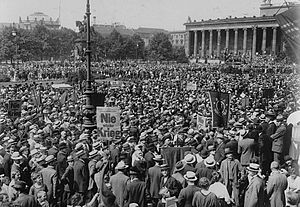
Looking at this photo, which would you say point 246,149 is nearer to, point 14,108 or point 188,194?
point 188,194

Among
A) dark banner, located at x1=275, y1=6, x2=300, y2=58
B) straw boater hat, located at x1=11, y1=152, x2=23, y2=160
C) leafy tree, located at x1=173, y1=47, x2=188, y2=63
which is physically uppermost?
dark banner, located at x1=275, y1=6, x2=300, y2=58

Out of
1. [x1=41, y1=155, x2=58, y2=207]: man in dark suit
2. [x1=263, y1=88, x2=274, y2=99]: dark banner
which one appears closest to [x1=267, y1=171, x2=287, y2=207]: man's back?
[x1=41, y1=155, x2=58, y2=207]: man in dark suit

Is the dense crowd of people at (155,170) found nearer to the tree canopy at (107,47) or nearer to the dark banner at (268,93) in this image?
the dark banner at (268,93)

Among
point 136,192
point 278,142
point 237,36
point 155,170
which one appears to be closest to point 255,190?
point 155,170

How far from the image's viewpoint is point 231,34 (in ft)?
383

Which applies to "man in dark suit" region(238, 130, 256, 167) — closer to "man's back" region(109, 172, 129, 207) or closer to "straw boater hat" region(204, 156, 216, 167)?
"straw boater hat" region(204, 156, 216, 167)

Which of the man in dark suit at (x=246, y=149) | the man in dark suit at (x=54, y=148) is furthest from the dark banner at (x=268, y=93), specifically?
the man in dark suit at (x=54, y=148)

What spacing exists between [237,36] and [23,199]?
356 feet

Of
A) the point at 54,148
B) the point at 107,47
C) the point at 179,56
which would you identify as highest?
the point at 107,47

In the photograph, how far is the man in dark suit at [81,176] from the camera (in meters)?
9.54

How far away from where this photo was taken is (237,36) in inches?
4414

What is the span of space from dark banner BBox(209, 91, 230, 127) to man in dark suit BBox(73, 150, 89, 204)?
5654mm

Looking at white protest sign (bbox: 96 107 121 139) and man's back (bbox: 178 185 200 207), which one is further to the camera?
white protest sign (bbox: 96 107 121 139)

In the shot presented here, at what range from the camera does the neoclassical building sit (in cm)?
10269
